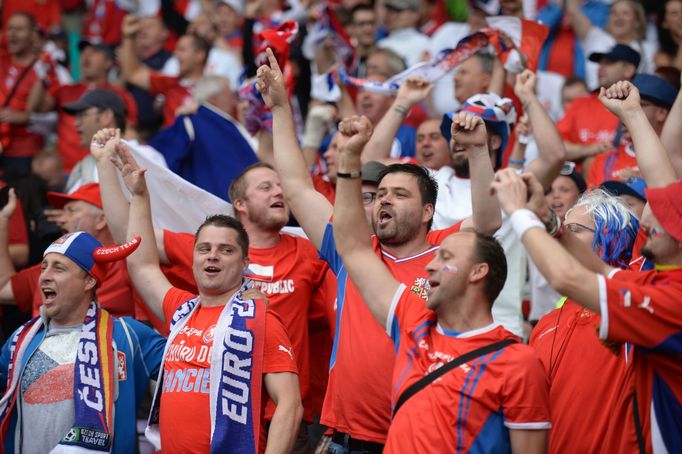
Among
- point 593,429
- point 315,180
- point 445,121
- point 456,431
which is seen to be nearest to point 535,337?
point 593,429

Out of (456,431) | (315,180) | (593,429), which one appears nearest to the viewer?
(456,431)

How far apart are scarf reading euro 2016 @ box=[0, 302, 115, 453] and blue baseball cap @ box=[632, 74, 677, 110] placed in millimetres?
3706

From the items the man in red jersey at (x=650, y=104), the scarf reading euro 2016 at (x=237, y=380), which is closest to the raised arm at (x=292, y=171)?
the scarf reading euro 2016 at (x=237, y=380)

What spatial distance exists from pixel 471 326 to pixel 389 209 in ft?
3.60

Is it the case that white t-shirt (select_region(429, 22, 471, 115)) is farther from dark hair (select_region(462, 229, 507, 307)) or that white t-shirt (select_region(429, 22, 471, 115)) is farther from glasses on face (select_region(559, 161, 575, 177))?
dark hair (select_region(462, 229, 507, 307))

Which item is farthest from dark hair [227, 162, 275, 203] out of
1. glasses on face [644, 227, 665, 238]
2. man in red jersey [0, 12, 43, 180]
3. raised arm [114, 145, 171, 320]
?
man in red jersey [0, 12, 43, 180]

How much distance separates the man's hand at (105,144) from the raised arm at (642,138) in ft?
9.48

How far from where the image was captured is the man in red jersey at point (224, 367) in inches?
218

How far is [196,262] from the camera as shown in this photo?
233 inches

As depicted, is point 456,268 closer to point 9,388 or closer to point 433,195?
point 433,195

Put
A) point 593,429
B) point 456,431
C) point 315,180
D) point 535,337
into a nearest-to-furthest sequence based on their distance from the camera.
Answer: point 456,431
point 593,429
point 535,337
point 315,180

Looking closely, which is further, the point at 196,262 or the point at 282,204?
the point at 282,204

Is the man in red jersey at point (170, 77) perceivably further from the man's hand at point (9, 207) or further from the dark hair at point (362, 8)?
the man's hand at point (9, 207)

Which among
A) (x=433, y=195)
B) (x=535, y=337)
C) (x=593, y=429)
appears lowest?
(x=593, y=429)
